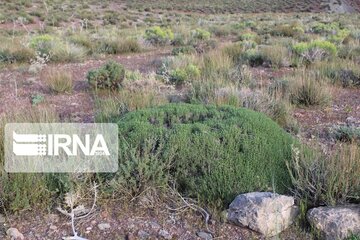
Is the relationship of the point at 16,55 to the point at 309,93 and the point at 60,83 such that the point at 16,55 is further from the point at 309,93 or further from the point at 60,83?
the point at 309,93

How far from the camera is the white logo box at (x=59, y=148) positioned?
3463 mm

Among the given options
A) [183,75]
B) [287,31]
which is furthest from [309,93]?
[287,31]

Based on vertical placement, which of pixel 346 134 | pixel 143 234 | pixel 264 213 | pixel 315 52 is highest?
pixel 315 52

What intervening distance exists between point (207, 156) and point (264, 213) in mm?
758

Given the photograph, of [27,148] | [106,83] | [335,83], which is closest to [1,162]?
[27,148]

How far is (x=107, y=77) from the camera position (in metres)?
6.83

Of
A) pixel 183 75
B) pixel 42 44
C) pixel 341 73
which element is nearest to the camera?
pixel 183 75

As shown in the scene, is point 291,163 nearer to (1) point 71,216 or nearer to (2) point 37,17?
(1) point 71,216

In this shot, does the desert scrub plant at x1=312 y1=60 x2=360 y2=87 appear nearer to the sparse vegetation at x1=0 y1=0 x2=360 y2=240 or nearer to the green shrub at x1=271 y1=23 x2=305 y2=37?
the sparse vegetation at x1=0 y1=0 x2=360 y2=240

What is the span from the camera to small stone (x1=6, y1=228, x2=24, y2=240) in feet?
9.85

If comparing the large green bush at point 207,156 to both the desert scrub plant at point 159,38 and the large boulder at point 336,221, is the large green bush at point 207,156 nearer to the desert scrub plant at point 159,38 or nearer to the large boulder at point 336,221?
the large boulder at point 336,221

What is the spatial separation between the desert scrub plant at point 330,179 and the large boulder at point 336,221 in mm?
121

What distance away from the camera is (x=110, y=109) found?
4.98 meters

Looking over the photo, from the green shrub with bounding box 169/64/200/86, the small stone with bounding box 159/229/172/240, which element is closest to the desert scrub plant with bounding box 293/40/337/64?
the green shrub with bounding box 169/64/200/86
